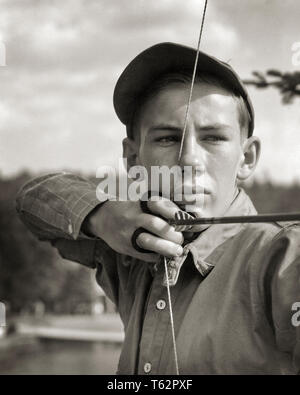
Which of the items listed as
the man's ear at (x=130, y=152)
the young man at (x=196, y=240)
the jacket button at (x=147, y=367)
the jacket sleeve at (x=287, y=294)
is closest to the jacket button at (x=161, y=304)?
the young man at (x=196, y=240)

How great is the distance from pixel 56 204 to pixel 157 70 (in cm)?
46

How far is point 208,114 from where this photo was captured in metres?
1.43

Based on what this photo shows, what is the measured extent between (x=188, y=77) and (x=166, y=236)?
15.4 inches

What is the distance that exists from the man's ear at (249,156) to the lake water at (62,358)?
54.9ft

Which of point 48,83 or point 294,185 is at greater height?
point 294,185

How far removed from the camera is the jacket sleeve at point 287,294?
1.17 meters

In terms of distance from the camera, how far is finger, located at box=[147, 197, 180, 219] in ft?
4.38

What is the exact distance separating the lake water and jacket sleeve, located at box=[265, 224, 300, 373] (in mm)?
17003

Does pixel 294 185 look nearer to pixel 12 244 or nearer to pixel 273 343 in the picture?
pixel 12 244

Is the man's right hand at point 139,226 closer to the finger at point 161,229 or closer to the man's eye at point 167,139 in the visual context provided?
the finger at point 161,229

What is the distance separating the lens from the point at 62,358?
23219 mm

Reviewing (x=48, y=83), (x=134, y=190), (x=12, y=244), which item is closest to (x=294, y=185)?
(x=12, y=244)

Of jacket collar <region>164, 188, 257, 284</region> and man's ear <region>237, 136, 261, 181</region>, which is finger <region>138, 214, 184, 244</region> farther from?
man's ear <region>237, 136, 261, 181</region>

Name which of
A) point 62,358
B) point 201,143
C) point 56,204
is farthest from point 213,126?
point 62,358
